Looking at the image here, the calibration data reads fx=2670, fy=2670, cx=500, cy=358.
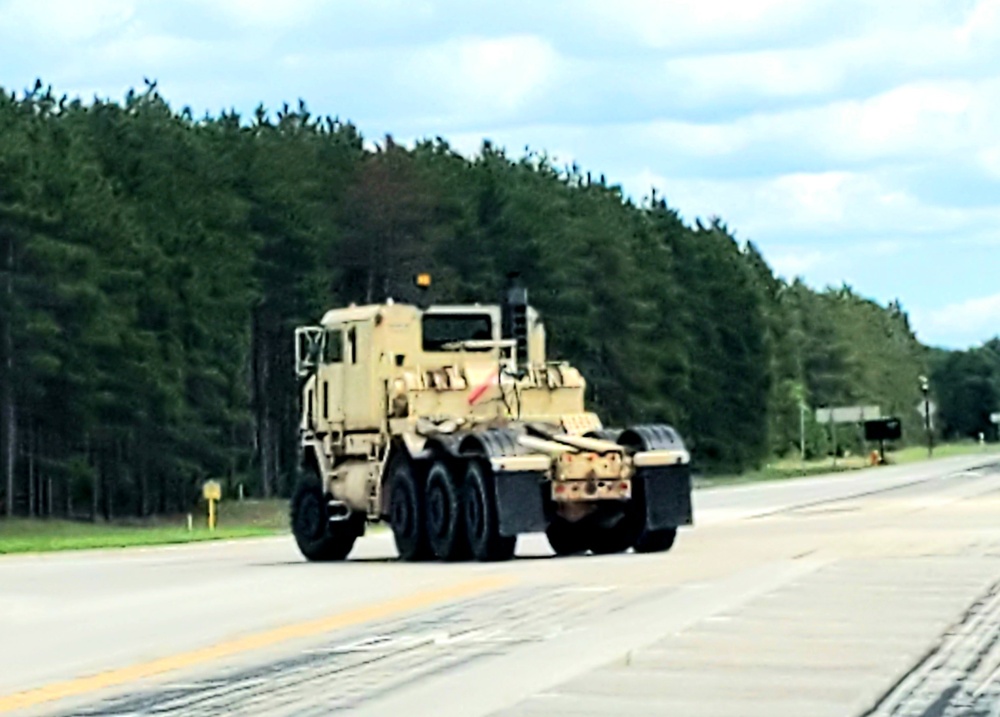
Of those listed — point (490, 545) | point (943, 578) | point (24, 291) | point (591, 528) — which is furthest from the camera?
point (24, 291)

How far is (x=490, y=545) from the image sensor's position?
30609mm

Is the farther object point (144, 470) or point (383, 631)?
point (144, 470)

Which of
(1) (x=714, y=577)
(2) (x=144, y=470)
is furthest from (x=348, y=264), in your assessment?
(1) (x=714, y=577)

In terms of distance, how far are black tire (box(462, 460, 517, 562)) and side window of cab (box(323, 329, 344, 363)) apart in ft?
12.7

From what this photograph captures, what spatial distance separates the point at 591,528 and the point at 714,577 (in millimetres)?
6819

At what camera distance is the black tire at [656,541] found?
31922 mm

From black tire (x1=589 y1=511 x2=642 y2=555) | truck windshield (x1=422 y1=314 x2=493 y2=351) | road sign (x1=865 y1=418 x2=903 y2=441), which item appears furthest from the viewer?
road sign (x1=865 y1=418 x2=903 y2=441)

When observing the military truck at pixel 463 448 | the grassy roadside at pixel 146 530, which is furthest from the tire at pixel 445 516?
the grassy roadside at pixel 146 530

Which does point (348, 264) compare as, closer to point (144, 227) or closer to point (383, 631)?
point (144, 227)

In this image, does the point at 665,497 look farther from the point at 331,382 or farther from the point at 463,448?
the point at 331,382

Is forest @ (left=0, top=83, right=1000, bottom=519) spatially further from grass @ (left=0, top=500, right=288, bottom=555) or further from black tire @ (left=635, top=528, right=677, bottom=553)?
black tire @ (left=635, top=528, right=677, bottom=553)

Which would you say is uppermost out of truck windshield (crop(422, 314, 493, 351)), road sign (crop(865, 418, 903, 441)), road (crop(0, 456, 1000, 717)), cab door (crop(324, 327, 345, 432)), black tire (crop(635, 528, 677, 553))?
road sign (crop(865, 418, 903, 441))

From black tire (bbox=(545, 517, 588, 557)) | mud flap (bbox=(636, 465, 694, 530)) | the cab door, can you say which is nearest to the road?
mud flap (bbox=(636, 465, 694, 530))

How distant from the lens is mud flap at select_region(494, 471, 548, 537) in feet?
99.8
